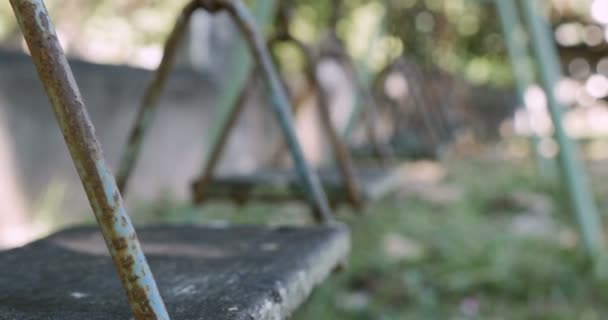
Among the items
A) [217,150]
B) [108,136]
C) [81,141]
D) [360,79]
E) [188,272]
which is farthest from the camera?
[108,136]

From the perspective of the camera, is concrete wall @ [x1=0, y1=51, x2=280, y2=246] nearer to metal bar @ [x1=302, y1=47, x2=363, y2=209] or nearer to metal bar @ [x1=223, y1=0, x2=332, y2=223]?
metal bar @ [x1=302, y1=47, x2=363, y2=209]

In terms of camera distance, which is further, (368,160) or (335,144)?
(368,160)

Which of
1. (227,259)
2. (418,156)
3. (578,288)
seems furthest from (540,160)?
(227,259)

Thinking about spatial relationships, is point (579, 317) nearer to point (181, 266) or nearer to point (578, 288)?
point (578, 288)

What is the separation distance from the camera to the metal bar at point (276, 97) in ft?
2.98

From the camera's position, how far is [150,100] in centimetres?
100

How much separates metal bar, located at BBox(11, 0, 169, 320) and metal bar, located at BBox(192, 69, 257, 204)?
35.9 inches

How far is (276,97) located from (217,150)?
0.42 m

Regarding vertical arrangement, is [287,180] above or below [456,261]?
above

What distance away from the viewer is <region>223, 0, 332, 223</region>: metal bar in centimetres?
91

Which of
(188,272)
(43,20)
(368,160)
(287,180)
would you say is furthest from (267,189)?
(368,160)

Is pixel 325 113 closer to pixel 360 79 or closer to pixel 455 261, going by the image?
pixel 455 261

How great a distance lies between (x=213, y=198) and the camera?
4.66 feet

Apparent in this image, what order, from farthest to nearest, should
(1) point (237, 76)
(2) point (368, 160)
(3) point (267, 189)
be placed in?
(2) point (368, 160) → (1) point (237, 76) → (3) point (267, 189)
